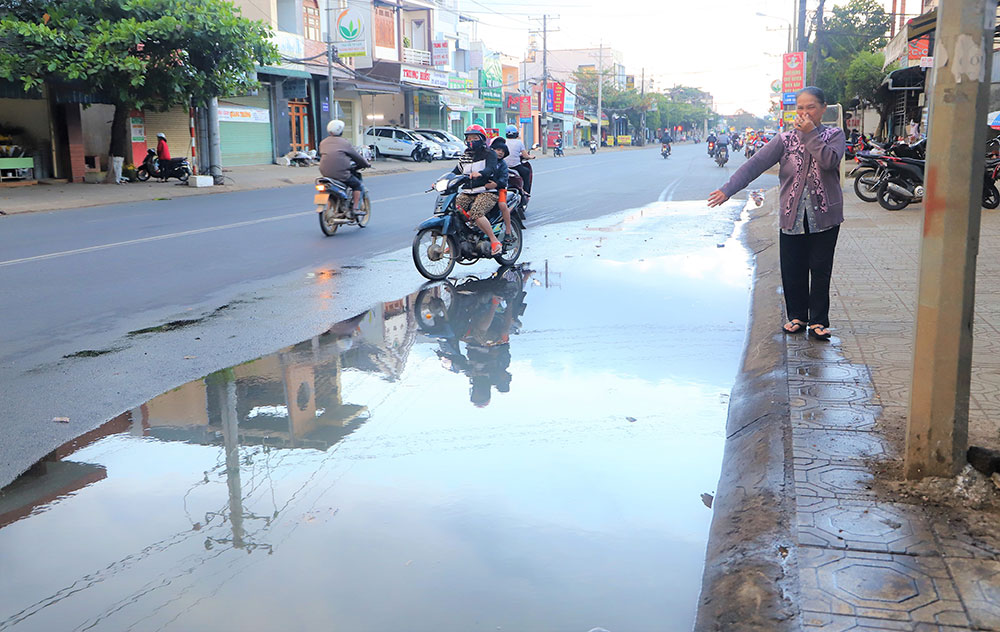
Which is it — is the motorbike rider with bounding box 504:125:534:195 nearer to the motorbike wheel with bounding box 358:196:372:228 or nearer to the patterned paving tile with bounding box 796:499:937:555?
the motorbike wheel with bounding box 358:196:372:228

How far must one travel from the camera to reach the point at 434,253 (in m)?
10.1

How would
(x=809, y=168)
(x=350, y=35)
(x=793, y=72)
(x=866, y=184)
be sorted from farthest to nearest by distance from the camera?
1. (x=350, y=35)
2. (x=793, y=72)
3. (x=866, y=184)
4. (x=809, y=168)

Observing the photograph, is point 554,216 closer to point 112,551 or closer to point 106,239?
point 106,239

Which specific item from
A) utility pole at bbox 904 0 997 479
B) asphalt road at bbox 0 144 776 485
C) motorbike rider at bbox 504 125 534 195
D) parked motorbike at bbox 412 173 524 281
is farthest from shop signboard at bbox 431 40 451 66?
utility pole at bbox 904 0 997 479

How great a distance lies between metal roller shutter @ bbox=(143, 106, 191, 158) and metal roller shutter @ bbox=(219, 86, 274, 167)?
2032mm

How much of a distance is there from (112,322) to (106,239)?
6.17 meters

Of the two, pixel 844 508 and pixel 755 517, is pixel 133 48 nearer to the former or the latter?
pixel 755 517

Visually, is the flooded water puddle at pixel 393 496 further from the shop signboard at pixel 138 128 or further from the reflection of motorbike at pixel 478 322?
the shop signboard at pixel 138 128

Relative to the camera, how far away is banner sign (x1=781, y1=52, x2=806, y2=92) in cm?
3234

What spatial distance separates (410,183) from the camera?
2662 centimetres

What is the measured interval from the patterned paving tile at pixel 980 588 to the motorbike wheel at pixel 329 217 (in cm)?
1166

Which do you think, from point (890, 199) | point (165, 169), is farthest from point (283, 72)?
point (890, 199)

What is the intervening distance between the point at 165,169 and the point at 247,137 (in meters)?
10.3


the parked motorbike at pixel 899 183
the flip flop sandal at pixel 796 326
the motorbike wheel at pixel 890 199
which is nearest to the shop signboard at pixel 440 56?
the parked motorbike at pixel 899 183
